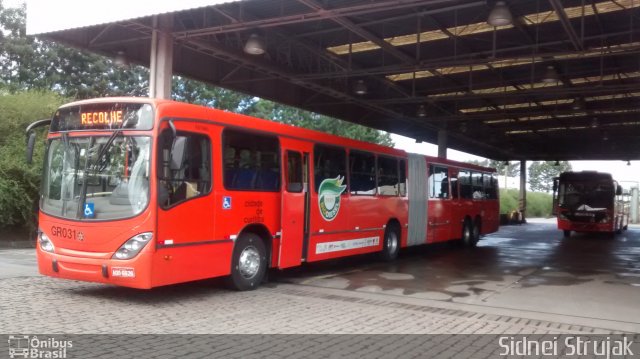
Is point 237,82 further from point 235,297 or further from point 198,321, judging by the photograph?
point 198,321

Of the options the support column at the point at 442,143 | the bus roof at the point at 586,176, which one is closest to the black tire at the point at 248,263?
the support column at the point at 442,143

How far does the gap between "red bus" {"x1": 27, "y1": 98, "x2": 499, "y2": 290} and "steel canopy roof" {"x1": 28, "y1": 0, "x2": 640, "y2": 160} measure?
3097 mm

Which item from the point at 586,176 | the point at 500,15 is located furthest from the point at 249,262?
the point at 586,176

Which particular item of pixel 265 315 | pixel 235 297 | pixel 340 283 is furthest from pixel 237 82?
pixel 265 315

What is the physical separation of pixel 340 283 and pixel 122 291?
156 inches

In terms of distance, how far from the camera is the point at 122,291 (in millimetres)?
8992

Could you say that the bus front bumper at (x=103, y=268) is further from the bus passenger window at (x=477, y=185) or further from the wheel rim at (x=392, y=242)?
the bus passenger window at (x=477, y=185)

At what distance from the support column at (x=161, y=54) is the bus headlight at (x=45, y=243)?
18.7 feet

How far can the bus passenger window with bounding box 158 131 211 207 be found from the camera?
7.95 meters

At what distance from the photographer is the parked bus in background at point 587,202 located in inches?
1001

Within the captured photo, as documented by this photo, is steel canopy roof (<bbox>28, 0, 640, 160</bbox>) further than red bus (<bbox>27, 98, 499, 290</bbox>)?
Yes

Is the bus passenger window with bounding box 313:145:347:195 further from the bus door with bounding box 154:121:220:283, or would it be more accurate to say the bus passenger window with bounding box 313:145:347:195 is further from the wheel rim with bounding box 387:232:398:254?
the bus door with bounding box 154:121:220:283

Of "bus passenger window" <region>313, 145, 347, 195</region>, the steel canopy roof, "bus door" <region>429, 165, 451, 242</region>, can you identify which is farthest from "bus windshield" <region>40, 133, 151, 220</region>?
"bus door" <region>429, 165, 451, 242</region>

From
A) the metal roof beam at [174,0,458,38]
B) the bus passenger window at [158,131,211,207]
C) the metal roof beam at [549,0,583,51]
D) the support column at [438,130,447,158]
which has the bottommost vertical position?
the bus passenger window at [158,131,211,207]
